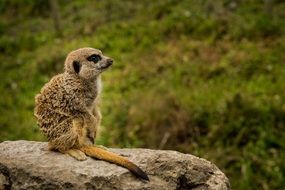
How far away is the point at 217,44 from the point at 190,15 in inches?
61.7

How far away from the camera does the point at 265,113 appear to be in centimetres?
1138

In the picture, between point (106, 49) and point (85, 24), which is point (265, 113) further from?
point (85, 24)

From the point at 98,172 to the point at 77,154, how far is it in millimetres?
245

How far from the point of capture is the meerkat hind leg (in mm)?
4637

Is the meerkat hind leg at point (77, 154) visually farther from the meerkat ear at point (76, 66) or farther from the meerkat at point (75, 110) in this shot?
the meerkat ear at point (76, 66)

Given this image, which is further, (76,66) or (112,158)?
(76,66)

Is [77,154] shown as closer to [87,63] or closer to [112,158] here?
[112,158]

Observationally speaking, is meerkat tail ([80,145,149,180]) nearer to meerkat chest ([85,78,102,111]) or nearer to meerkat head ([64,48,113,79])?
meerkat chest ([85,78,102,111])


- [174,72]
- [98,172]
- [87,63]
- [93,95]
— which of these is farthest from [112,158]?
[174,72]

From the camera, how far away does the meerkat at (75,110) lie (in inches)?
184

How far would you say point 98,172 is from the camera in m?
4.50

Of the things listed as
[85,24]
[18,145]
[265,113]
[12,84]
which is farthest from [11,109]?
[18,145]

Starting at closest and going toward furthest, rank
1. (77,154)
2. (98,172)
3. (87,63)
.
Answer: (98,172)
(77,154)
(87,63)

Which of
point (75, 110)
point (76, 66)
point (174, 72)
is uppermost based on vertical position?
point (76, 66)
